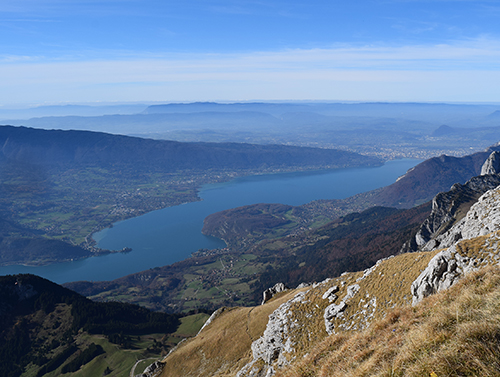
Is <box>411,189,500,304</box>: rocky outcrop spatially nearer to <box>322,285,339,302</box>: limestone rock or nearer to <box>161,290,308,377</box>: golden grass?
<box>322,285,339,302</box>: limestone rock

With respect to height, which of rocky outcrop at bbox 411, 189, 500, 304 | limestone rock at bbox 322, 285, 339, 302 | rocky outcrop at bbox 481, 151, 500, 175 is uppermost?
rocky outcrop at bbox 411, 189, 500, 304

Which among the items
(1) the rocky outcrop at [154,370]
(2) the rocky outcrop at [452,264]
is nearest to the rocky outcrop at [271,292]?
(1) the rocky outcrop at [154,370]

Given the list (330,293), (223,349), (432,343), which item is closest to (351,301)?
(330,293)

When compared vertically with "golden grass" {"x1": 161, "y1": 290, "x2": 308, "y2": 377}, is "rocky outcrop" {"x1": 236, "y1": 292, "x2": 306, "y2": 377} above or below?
above

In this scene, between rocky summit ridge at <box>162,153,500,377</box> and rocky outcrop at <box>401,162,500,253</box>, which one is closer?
rocky summit ridge at <box>162,153,500,377</box>

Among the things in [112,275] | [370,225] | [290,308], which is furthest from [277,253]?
[290,308]

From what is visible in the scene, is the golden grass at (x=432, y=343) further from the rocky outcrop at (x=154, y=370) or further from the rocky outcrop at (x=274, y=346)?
the rocky outcrop at (x=154, y=370)

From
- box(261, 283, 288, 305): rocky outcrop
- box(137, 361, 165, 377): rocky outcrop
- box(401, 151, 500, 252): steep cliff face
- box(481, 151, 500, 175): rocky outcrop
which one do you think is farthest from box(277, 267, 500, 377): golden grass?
box(481, 151, 500, 175): rocky outcrop
